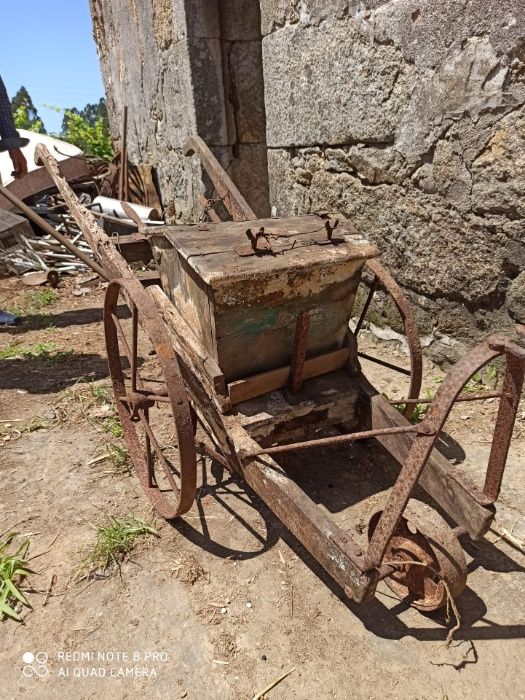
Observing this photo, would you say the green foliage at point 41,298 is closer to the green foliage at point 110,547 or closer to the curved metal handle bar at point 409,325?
the green foliage at point 110,547

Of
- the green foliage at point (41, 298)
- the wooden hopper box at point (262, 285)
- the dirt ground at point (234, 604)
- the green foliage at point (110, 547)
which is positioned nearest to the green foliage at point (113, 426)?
the dirt ground at point (234, 604)

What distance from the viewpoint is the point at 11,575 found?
2.17 meters

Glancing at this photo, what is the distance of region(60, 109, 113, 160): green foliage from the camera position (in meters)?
11.3

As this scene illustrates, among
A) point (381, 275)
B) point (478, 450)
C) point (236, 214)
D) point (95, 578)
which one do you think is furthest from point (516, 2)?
point (95, 578)

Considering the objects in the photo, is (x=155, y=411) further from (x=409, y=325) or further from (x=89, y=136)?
(x=89, y=136)

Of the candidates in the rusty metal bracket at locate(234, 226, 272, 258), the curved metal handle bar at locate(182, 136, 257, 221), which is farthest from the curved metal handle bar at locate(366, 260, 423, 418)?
the curved metal handle bar at locate(182, 136, 257, 221)

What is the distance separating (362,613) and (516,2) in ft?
9.82

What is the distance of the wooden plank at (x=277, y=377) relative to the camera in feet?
7.43

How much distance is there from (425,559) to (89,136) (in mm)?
12263

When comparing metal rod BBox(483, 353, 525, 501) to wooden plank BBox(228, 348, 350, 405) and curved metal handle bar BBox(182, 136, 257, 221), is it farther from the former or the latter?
curved metal handle bar BBox(182, 136, 257, 221)

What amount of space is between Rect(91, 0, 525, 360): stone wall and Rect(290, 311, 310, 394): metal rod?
4.93ft

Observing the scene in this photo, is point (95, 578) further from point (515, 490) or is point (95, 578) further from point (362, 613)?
point (515, 490)

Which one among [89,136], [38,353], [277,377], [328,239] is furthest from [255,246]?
[89,136]

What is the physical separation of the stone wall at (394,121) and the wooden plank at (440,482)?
1.28 m
